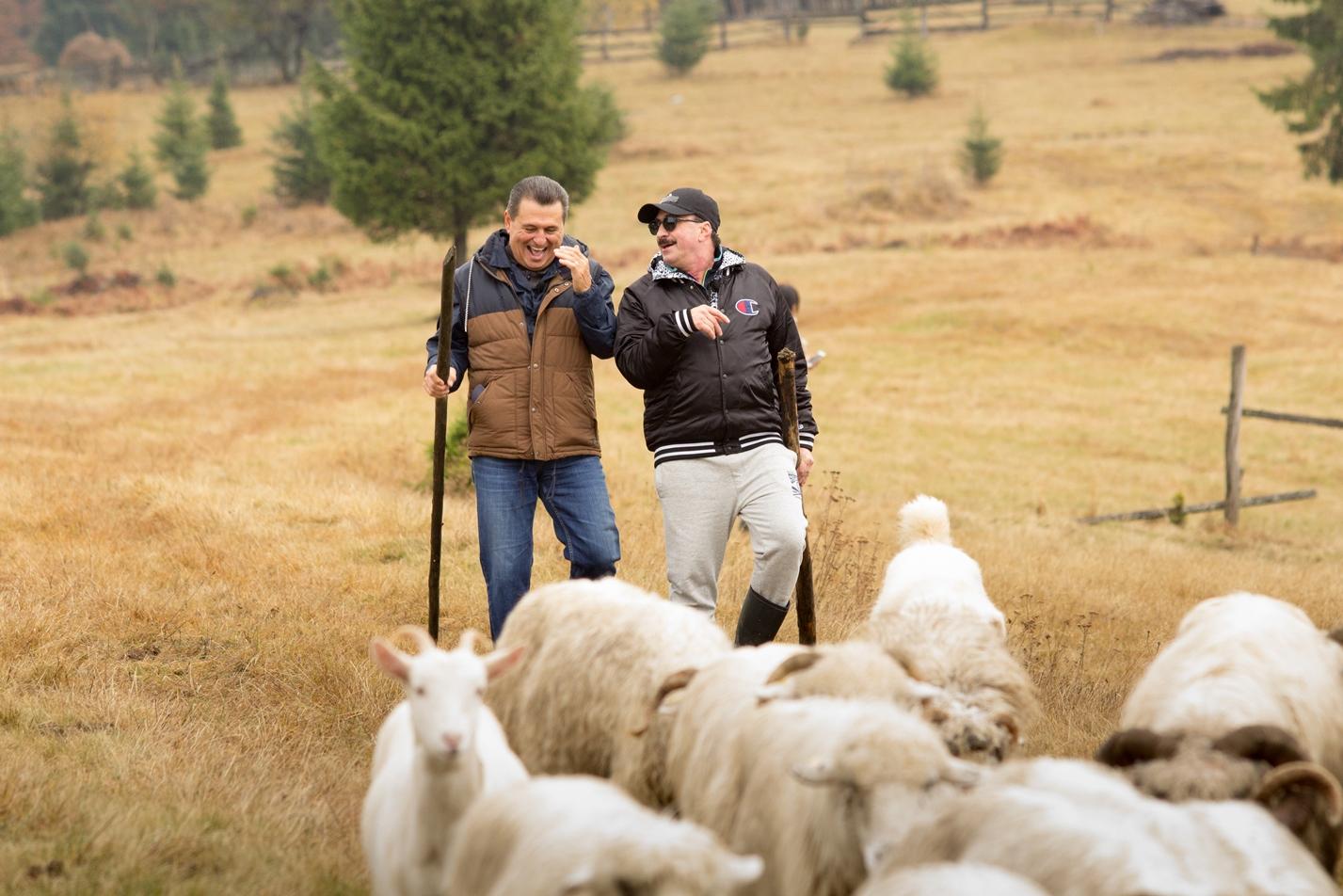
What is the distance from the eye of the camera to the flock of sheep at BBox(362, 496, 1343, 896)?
3348 mm

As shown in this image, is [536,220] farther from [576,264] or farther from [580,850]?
[580,850]

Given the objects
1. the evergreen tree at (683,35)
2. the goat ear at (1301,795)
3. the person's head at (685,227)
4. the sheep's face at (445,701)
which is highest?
the evergreen tree at (683,35)

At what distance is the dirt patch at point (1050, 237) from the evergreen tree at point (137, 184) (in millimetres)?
30115

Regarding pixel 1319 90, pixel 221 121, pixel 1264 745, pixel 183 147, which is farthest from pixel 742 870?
pixel 221 121

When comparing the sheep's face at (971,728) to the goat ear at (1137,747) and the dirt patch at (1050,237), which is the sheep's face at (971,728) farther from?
the dirt patch at (1050,237)

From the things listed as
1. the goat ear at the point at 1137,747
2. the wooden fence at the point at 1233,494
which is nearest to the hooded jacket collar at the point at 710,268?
the goat ear at the point at 1137,747

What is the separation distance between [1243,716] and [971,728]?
36.1 inches

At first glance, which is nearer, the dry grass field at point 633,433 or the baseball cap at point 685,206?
the dry grass field at point 633,433

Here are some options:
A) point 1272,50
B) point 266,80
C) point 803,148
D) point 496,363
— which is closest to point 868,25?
point 1272,50

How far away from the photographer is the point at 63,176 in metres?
48.8

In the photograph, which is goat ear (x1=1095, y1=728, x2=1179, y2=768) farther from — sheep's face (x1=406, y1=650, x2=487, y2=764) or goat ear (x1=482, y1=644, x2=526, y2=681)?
sheep's face (x1=406, y1=650, x2=487, y2=764)

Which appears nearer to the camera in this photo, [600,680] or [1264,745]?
[1264,745]

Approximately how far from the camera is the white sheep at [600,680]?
474 centimetres

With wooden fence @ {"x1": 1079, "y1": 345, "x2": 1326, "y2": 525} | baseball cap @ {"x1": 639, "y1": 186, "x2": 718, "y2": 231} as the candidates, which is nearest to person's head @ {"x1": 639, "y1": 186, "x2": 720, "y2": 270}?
baseball cap @ {"x1": 639, "y1": 186, "x2": 718, "y2": 231}
